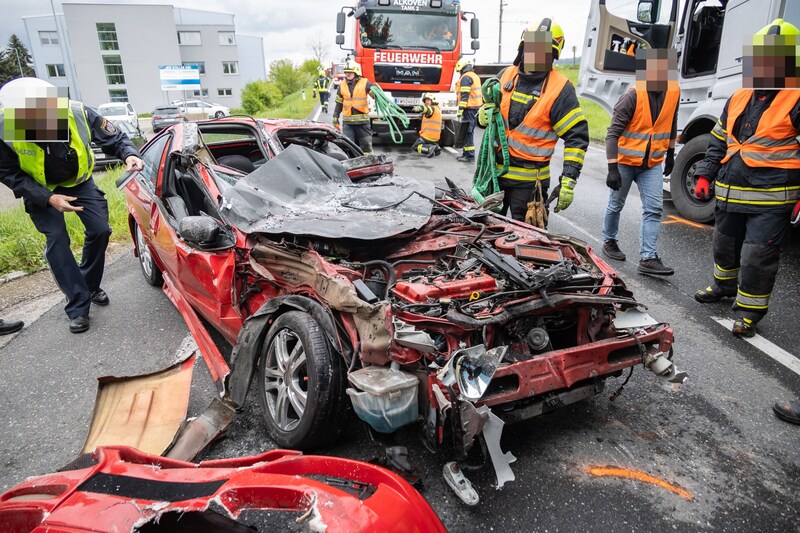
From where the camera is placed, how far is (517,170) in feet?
14.0

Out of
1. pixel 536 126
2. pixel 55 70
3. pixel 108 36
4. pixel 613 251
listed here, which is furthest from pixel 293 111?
pixel 55 70

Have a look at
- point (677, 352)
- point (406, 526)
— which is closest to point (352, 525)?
point (406, 526)

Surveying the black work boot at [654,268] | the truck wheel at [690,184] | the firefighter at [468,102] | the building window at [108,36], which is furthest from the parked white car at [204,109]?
the black work boot at [654,268]

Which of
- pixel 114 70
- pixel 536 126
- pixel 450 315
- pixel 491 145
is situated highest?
pixel 114 70

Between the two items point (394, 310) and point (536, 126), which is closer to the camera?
point (394, 310)

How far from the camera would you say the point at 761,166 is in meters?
3.41

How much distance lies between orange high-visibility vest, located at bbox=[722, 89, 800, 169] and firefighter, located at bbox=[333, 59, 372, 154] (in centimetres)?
673

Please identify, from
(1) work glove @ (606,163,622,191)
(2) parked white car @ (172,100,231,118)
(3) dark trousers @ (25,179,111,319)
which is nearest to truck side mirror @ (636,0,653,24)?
(1) work glove @ (606,163,622,191)

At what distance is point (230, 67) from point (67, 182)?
6083 cm

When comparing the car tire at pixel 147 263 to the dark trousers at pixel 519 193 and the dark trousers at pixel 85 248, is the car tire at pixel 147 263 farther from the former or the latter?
the dark trousers at pixel 519 193

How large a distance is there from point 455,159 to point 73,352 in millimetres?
8695

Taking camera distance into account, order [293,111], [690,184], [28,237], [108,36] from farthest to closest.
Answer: [108,36]
[293,111]
[690,184]
[28,237]

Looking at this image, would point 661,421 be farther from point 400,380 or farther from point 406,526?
point 406,526

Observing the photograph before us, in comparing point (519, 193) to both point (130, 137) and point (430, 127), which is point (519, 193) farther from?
point (130, 137)
